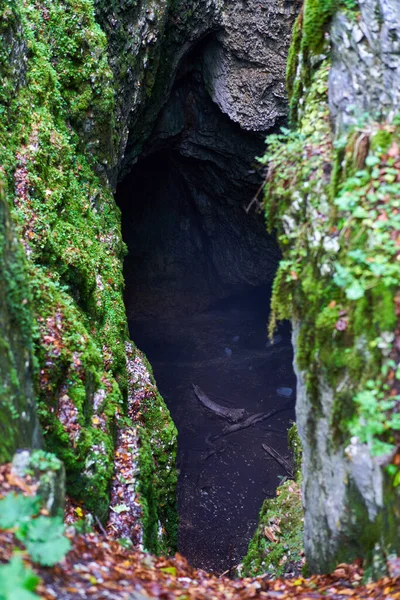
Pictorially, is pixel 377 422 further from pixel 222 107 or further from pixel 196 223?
pixel 196 223

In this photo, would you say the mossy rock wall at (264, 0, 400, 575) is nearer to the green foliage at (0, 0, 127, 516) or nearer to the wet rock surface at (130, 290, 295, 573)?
the green foliage at (0, 0, 127, 516)

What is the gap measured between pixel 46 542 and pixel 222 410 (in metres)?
11.1

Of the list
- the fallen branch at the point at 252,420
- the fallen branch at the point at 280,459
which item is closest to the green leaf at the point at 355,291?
the fallen branch at the point at 280,459

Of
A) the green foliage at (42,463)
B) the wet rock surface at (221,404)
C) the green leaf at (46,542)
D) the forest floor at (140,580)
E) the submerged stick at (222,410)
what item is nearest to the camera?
the green leaf at (46,542)

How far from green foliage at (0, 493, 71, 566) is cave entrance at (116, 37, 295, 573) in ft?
25.9

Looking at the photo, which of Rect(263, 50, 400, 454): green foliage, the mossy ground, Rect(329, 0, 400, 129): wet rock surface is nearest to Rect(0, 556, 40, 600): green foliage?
Rect(263, 50, 400, 454): green foliage

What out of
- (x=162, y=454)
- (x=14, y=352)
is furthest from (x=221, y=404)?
(x=14, y=352)

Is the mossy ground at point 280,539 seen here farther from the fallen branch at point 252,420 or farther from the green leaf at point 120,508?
the fallen branch at point 252,420

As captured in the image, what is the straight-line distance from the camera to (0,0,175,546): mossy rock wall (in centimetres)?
433

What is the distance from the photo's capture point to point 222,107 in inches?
478

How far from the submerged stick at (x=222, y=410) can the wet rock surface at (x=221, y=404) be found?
0.45 ft

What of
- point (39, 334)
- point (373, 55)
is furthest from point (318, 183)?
point (39, 334)

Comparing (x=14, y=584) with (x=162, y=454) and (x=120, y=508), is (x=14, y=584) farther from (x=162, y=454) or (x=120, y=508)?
(x=162, y=454)

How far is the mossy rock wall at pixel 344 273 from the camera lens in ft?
10.4
